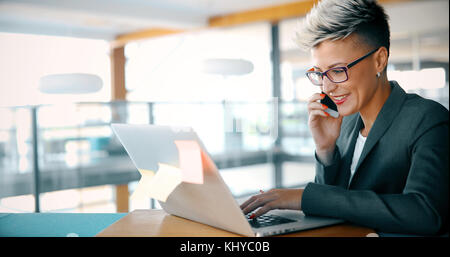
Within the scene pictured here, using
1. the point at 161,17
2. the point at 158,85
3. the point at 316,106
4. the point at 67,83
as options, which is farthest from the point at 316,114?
the point at 158,85

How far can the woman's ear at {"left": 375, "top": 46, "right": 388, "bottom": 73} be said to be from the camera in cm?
106

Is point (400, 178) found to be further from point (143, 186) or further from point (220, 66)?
point (220, 66)

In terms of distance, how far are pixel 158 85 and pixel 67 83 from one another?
4.23 meters

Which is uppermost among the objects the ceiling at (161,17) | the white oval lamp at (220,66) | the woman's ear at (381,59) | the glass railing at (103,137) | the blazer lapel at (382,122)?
the ceiling at (161,17)

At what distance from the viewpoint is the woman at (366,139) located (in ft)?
2.66

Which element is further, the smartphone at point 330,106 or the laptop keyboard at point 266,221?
the smartphone at point 330,106

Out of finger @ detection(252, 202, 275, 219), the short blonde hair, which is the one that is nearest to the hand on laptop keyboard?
finger @ detection(252, 202, 275, 219)

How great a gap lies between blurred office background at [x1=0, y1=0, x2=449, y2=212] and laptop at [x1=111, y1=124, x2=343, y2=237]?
2333mm

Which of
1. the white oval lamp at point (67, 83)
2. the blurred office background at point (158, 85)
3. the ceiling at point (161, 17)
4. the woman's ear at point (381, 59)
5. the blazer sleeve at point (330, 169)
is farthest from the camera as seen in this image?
the ceiling at point (161, 17)

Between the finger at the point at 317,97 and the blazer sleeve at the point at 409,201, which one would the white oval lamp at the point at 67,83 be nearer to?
the finger at the point at 317,97

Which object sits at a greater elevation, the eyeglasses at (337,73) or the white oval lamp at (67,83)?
the white oval lamp at (67,83)

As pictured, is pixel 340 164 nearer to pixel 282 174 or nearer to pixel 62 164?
pixel 62 164

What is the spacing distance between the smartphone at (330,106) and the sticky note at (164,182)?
0.49 meters

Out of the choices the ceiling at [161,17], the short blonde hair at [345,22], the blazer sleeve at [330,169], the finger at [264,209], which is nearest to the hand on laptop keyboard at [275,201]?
the finger at [264,209]
